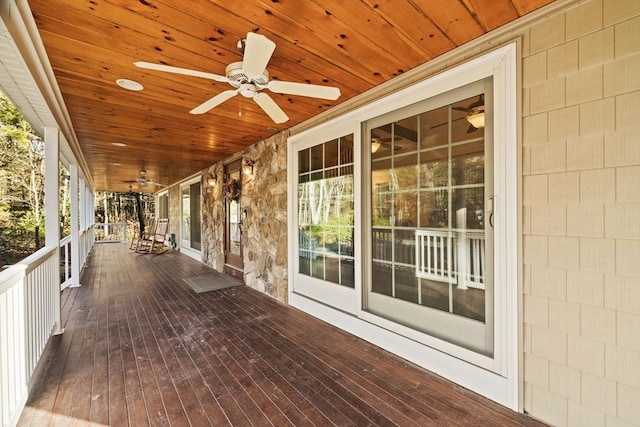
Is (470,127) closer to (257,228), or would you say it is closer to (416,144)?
(416,144)

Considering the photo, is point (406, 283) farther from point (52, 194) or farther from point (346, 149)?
point (52, 194)

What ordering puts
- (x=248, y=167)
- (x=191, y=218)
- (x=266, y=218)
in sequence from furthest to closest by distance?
(x=191, y=218), (x=248, y=167), (x=266, y=218)

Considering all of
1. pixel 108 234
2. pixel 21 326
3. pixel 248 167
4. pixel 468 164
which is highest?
pixel 248 167

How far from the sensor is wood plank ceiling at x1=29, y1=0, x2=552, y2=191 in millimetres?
1626

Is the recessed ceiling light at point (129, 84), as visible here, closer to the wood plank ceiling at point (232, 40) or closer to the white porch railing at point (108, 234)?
the wood plank ceiling at point (232, 40)

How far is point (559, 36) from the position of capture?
1.65 meters

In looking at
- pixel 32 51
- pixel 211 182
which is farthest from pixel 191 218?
pixel 32 51

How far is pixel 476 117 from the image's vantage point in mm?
2082

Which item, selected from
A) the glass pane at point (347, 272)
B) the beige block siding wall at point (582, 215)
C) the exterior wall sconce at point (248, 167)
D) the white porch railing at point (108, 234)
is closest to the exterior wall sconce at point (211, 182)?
the exterior wall sconce at point (248, 167)

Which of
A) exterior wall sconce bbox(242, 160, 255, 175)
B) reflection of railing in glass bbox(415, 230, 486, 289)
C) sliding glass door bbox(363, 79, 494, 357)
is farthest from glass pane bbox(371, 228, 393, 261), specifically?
exterior wall sconce bbox(242, 160, 255, 175)

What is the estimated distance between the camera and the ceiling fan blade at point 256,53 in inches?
55.3

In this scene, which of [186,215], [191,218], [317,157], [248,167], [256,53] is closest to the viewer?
[256,53]

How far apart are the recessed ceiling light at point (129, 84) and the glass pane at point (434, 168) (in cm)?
261

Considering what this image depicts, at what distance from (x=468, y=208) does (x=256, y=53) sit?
1.79 metres
